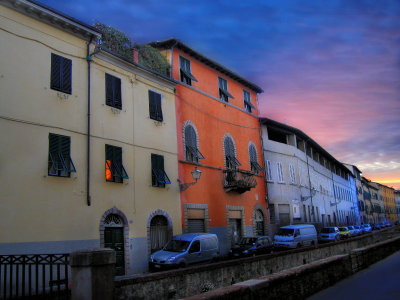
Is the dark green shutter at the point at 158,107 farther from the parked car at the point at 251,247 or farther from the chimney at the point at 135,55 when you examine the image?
the parked car at the point at 251,247

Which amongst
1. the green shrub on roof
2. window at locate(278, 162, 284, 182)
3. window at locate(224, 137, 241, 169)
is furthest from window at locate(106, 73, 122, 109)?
window at locate(278, 162, 284, 182)

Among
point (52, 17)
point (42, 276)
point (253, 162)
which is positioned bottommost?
point (42, 276)

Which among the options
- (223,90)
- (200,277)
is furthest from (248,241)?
(223,90)

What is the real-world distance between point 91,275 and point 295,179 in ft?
101

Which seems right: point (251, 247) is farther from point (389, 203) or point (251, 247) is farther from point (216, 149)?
point (389, 203)

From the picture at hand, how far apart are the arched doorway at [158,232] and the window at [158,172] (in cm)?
181

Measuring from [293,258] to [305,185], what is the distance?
20257mm

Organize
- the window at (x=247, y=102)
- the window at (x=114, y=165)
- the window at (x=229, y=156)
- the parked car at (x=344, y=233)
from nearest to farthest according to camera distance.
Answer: the window at (x=114, y=165) → the window at (x=229, y=156) → the window at (x=247, y=102) → the parked car at (x=344, y=233)

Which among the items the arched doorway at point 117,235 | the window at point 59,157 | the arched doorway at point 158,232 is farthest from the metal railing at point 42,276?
the arched doorway at point 158,232

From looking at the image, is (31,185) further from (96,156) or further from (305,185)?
(305,185)

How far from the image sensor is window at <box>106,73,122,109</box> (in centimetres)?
1790

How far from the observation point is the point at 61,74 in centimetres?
1584

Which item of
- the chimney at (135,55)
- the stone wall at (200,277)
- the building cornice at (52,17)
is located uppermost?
the chimney at (135,55)

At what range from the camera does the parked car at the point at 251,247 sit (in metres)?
21.5
